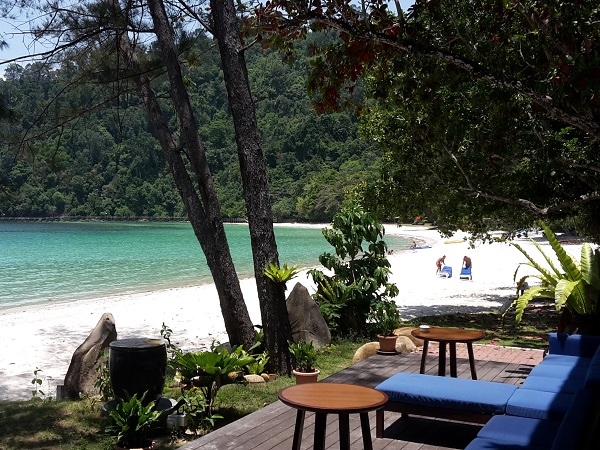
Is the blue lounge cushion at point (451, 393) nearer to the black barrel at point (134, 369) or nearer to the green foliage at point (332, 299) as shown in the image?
the black barrel at point (134, 369)

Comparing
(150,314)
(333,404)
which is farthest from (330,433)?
(150,314)

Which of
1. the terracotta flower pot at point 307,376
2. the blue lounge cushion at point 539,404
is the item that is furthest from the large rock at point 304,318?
the blue lounge cushion at point 539,404

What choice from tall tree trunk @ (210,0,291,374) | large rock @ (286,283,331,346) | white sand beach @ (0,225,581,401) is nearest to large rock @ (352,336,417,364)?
tall tree trunk @ (210,0,291,374)

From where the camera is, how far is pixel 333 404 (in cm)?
379

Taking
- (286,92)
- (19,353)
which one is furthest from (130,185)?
(19,353)

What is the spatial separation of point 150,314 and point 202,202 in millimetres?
9818

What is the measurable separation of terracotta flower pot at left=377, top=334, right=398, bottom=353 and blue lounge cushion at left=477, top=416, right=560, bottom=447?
3420 millimetres

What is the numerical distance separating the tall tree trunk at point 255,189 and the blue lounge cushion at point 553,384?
3.40 m

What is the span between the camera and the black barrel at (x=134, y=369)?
5.44 metres

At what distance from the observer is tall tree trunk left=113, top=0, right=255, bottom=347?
8.23 meters

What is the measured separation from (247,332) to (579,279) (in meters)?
3.86

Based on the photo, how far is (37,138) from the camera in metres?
9.22

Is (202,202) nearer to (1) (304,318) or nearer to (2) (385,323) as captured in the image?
(1) (304,318)

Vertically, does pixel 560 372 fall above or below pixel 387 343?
above
